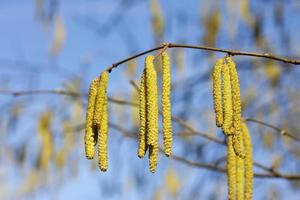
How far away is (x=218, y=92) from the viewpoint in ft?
4.04

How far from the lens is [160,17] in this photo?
115 inches

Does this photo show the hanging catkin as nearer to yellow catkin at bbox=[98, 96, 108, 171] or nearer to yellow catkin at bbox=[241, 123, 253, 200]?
yellow catkin at bbox=[98, 96, 108, 171]

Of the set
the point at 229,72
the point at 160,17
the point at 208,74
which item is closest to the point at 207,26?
the point at 160,17

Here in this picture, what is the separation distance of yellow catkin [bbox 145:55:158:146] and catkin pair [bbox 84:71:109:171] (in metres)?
0.09

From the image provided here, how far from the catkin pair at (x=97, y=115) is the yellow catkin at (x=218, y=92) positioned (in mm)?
198

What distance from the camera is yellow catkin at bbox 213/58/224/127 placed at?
3.95 feet

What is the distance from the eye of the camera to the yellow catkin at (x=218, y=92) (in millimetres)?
1203

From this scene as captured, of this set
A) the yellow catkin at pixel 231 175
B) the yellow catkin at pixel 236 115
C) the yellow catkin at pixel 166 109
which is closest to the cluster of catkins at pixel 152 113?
the yellow catkin at pixel 166 109

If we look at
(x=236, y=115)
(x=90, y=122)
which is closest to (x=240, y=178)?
(x=236, y=115)

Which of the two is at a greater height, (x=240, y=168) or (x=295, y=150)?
(x=295, y=150)

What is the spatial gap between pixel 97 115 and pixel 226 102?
0.23 metres

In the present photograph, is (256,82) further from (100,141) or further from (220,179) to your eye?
(100,141)

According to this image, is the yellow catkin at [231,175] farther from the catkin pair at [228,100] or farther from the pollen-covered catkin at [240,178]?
the catkin pair at [228,100]

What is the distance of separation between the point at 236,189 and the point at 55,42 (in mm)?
1913
